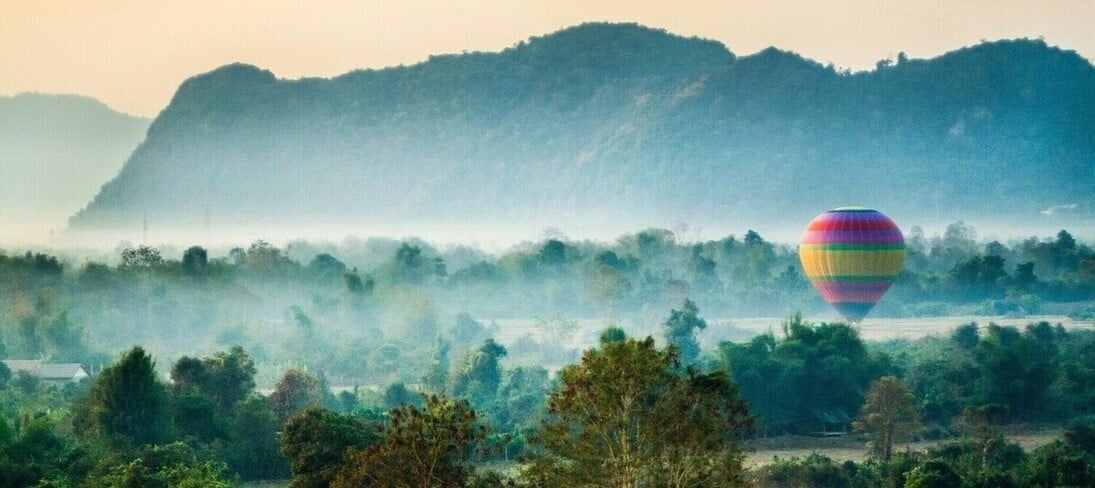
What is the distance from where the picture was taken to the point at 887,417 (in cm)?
5294

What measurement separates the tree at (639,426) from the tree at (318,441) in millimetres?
9384

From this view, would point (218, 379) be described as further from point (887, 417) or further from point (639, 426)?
point (639, 426)

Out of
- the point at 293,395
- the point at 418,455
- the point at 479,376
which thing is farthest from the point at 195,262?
the point at 418,455

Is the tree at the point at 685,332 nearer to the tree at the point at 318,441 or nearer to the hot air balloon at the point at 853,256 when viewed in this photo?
the hot air balloon at the point at 853,256

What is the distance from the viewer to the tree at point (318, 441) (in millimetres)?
36438

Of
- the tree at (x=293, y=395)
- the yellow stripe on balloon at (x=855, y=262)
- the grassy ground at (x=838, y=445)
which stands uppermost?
the yellow stripe on balloon at (x=855, y=262)

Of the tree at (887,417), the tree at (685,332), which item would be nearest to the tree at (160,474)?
the tree at (887,417)

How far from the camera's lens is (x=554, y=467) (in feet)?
88.8

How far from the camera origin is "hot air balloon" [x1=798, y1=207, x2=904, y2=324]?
8594cm

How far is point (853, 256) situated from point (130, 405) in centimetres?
4514

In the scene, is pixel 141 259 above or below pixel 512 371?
above

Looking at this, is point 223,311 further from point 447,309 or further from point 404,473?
point 404,473

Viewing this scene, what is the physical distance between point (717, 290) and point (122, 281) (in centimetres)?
4069

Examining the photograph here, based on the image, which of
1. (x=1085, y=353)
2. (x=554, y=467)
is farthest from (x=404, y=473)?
(x=1085, y=353)
